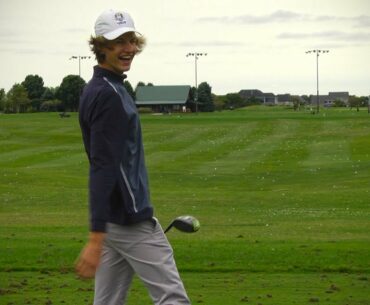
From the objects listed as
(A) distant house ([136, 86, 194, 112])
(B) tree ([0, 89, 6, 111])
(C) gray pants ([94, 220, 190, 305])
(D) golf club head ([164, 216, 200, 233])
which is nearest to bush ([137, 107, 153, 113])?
(A) distant house ([136, 86, 194, 112])

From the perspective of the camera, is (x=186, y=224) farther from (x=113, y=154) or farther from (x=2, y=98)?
(x=2, y=98)

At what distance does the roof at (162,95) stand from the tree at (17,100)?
16698 millimetres

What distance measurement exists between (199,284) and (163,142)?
40.2 meters

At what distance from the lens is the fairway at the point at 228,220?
10.0m

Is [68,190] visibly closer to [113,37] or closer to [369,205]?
[369,205]

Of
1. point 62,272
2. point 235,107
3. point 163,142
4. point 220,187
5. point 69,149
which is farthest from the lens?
point 235,107

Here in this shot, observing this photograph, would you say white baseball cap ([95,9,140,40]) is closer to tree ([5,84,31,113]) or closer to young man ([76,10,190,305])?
young man ([76,10,190,305])

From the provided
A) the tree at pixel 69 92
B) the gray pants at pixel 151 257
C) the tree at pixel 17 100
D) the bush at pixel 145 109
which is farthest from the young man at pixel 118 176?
the tree at pixel 17 100

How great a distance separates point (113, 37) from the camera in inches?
219

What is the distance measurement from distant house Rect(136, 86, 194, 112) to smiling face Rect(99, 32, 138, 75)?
133m

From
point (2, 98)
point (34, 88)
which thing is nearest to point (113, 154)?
point (2, 98)

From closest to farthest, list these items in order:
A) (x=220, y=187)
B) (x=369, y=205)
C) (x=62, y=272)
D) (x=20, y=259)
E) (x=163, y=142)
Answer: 1. (x=62, y=272)
2. (x=20, y=259)
3. (x=369, y=205)
4. (x=220, y=187)
5. (x=163, y=142)

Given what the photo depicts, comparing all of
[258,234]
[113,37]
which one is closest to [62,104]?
[258,234]

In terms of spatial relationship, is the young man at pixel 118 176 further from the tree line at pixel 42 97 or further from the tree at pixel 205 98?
the tree at pixel 205 98
